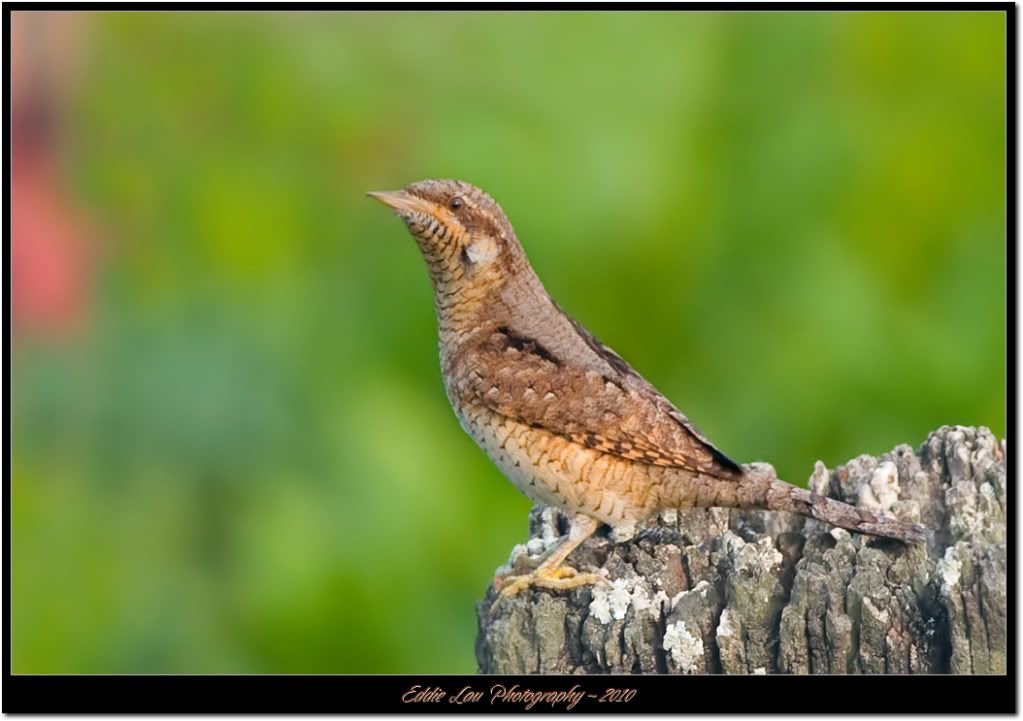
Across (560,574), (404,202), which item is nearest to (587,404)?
(560,574)

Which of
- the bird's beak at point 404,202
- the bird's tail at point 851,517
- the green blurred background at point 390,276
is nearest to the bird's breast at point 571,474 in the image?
the bird's tail at point 851,517

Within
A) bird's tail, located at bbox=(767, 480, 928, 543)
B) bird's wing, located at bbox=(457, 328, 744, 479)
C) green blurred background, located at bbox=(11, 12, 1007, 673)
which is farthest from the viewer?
green blurred background, located at bbox=(11, 12, 1007, 673)

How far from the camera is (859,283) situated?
579cm

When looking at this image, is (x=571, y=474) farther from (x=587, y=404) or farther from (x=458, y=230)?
(x=458, y=230)

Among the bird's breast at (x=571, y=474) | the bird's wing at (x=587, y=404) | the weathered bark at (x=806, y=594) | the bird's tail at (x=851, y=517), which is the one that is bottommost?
the weathered bark at (x=806, y=594)

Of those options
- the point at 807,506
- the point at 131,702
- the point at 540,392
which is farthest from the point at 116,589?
the point at 807,506

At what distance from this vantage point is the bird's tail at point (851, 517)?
12.4 ft

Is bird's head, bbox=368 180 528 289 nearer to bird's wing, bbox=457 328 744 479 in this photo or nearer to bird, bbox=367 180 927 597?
bird, bbox=367 180 927 597

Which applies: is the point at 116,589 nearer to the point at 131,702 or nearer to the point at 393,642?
the point at 393,642

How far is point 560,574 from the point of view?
3996mm

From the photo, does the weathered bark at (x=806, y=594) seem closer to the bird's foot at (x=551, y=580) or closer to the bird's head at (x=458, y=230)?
the bird's foot at (x=551, y=580)

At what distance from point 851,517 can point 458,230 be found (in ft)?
3.46

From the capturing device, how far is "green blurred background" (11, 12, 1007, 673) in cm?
506

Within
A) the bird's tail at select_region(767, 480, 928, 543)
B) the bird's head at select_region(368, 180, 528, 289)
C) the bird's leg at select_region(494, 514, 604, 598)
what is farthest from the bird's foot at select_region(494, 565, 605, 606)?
the bird's head at select_region(368, 180, 528, 289)
